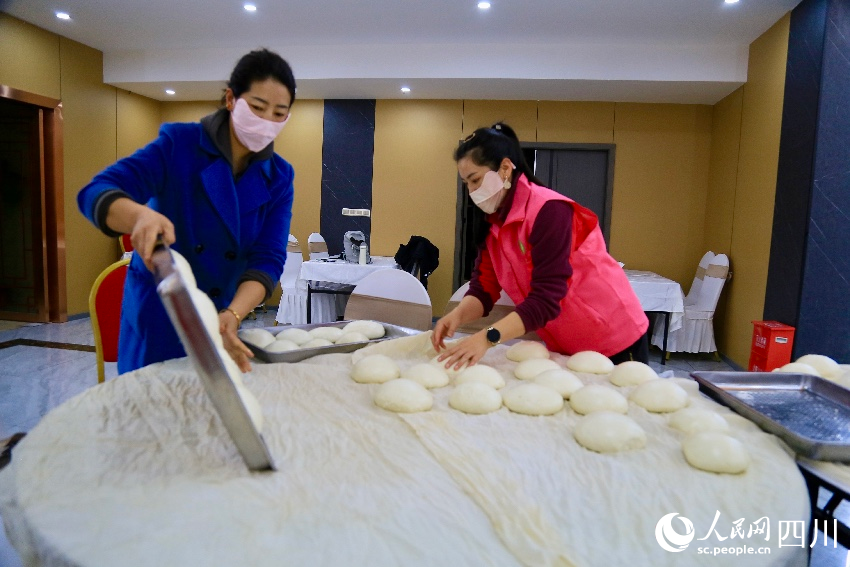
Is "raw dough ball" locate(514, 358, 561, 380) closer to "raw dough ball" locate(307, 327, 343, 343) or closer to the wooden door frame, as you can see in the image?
"raw dough ball" locate(307, 327, 343, 343)

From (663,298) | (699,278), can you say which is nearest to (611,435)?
(663,298)

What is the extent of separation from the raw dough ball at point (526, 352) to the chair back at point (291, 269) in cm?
373

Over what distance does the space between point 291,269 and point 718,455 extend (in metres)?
4.91

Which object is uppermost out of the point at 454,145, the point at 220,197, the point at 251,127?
the point at 454,145

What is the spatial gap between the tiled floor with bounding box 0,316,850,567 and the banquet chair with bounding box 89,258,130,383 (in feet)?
1.73

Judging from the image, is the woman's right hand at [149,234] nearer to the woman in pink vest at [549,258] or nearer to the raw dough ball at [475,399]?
the raw dough ball at [475,399]

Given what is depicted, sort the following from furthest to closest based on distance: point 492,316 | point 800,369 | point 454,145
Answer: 1. point 454,145
2. point 492,316
3. point 800,369

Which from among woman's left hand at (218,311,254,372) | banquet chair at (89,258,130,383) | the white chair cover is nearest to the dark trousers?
woman's left hand at (218,311,254,372)

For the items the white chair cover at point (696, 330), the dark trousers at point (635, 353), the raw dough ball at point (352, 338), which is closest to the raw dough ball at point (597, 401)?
the dark trousers at point (635, 353)

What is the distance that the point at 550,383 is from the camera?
47.1 inches

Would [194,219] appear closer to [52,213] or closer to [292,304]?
[292,304]

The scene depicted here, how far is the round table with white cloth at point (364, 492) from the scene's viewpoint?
0.62 metres

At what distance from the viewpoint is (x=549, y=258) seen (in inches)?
55.9

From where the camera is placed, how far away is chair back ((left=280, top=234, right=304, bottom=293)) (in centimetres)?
502
